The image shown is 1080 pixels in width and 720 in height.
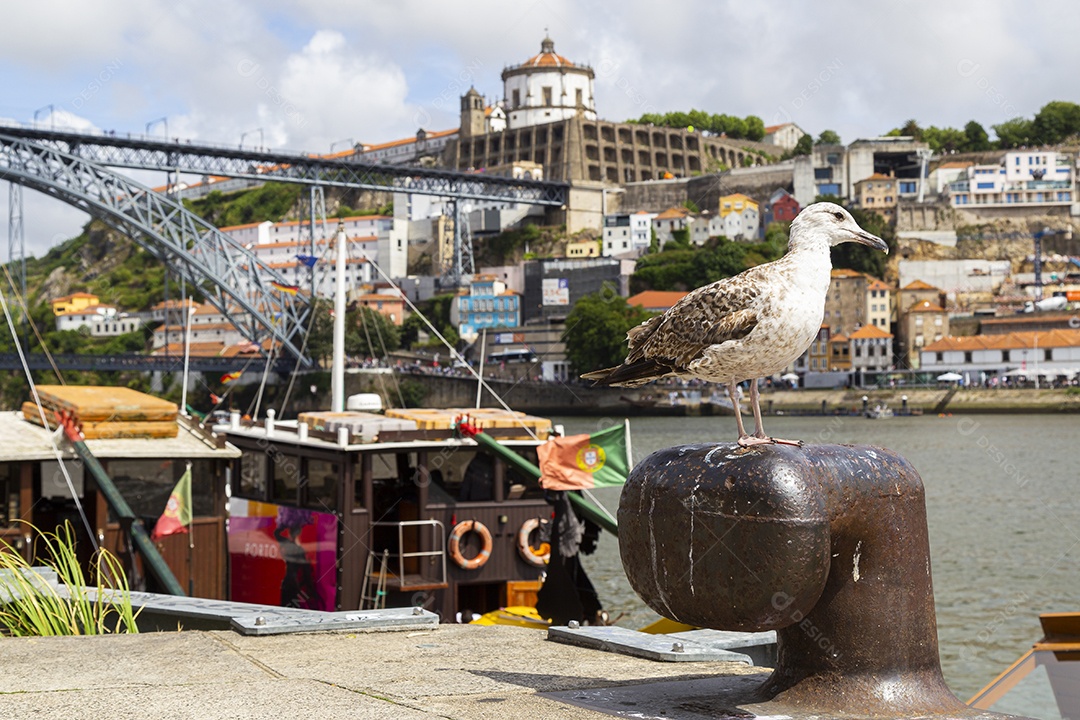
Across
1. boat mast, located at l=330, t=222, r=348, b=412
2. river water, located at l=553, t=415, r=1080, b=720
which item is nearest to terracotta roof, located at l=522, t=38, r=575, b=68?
river water, located at l=553, t=415, r=1080, b=720

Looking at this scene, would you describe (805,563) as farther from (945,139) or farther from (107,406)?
(945,139)

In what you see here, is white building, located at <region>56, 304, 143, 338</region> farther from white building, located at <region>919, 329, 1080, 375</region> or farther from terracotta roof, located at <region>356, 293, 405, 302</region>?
white building, located at <region>919, 329, 1080, 375</region>

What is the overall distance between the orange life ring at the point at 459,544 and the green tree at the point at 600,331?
4662 centimetres

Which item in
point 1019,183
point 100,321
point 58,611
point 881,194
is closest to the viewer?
point 58,611

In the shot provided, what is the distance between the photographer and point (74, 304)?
101 metres

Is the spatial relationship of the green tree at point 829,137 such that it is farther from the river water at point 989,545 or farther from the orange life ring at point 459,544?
the orange life ring at point 459,544

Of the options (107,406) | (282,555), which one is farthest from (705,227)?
(107,406)

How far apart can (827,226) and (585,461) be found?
23.2 feet

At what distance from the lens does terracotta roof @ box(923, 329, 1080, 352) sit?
72.4 metres

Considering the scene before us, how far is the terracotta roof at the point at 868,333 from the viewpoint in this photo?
247 feet

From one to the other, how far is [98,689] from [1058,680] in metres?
4.57

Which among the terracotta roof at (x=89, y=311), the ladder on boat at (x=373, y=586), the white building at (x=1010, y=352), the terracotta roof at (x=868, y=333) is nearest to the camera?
the ladder on boat at (x=373, y=586)

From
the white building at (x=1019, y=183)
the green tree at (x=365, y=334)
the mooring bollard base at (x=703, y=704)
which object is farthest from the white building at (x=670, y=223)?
the mooring bollard base at (x=703, y=704)

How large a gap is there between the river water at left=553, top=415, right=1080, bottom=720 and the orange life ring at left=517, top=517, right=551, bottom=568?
6.29 feet
